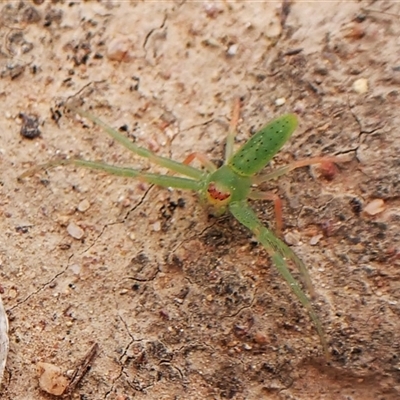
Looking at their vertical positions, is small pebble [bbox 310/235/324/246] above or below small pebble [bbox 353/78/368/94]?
below

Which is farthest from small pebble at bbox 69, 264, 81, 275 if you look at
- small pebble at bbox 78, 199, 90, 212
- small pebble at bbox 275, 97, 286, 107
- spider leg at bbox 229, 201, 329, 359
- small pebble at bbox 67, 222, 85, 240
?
small pebble at bbox 275, 97, 286, 107

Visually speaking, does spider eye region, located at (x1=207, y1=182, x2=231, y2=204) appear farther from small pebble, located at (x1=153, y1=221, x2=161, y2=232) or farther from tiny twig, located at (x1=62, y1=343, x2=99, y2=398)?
tiny twig, located at (x1=62, y1=343, x2=99, y2=398)

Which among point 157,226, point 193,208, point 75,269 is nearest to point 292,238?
point 193,208

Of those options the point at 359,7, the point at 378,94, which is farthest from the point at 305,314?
the point at 359,7

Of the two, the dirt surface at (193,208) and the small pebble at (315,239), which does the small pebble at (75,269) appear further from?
the small pebble at (315,239)

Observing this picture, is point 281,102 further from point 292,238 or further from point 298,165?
point 292,238

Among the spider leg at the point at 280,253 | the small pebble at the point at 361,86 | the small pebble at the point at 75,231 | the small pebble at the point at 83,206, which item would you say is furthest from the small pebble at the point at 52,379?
the small pebble at the point at 361,86

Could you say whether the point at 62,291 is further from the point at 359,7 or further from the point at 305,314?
the point at 359,7
